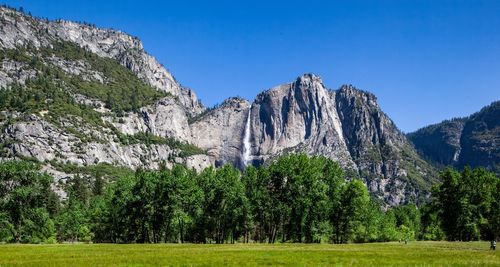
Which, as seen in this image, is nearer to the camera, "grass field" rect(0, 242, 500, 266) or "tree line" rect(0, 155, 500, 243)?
"grass field" rect(0, 242, 500, 266)

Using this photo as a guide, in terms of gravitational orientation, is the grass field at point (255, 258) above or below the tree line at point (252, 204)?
below

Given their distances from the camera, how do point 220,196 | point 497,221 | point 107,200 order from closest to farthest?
point 220,196
point 497,221
point 107,200

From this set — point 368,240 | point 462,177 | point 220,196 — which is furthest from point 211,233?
point 462,177

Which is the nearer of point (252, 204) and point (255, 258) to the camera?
point (255, 258)

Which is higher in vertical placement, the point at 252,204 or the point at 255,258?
the point at 252,204

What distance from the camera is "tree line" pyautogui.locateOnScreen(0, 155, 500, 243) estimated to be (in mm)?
87188

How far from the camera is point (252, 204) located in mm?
91125

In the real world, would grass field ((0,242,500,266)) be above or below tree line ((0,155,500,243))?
below

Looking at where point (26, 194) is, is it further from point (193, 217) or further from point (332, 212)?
point (332, 212)

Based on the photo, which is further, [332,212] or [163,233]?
[163,233]

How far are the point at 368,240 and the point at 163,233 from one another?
49696 mm

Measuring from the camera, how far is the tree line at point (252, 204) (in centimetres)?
8719

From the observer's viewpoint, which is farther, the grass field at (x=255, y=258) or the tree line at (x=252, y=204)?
the tree line at (x=252, y=204)

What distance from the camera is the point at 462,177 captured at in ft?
337
